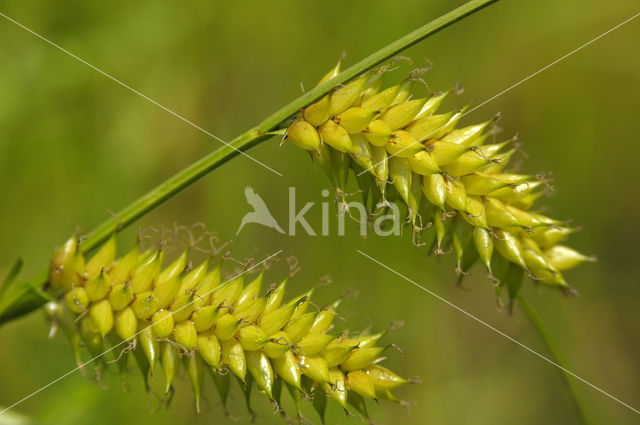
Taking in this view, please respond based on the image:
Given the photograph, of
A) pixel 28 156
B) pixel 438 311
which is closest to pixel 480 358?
pixel 438 311

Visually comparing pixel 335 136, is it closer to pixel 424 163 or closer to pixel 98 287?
pixel 424 163

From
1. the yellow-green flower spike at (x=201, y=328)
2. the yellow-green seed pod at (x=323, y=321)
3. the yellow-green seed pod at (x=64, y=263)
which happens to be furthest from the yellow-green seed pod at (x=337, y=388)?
the yellow-green seed pod at (x=64, y=263)

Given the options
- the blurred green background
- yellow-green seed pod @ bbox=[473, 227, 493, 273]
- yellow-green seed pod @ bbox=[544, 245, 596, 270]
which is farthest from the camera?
the blurred green background

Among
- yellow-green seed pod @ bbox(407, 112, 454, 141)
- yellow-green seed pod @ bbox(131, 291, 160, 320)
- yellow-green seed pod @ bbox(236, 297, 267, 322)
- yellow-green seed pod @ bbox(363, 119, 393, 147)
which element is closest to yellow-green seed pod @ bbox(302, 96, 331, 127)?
yellow-green seed pod @ bbox(363, 119, 393, 147)

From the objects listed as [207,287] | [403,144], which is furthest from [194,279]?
[403,144]

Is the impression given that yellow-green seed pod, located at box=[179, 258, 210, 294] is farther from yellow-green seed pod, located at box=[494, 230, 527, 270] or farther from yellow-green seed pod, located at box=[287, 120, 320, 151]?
yellow-green seed pod, located at box=[494, 230, 527, 270]

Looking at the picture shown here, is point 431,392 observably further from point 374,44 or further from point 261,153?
point 374,44

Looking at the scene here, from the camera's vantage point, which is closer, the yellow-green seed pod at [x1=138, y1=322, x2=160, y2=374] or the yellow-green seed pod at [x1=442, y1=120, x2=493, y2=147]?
the yellow-green seed pod at [x1=138, y1=322, x2=160, y2=374]

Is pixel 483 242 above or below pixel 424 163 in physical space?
below
